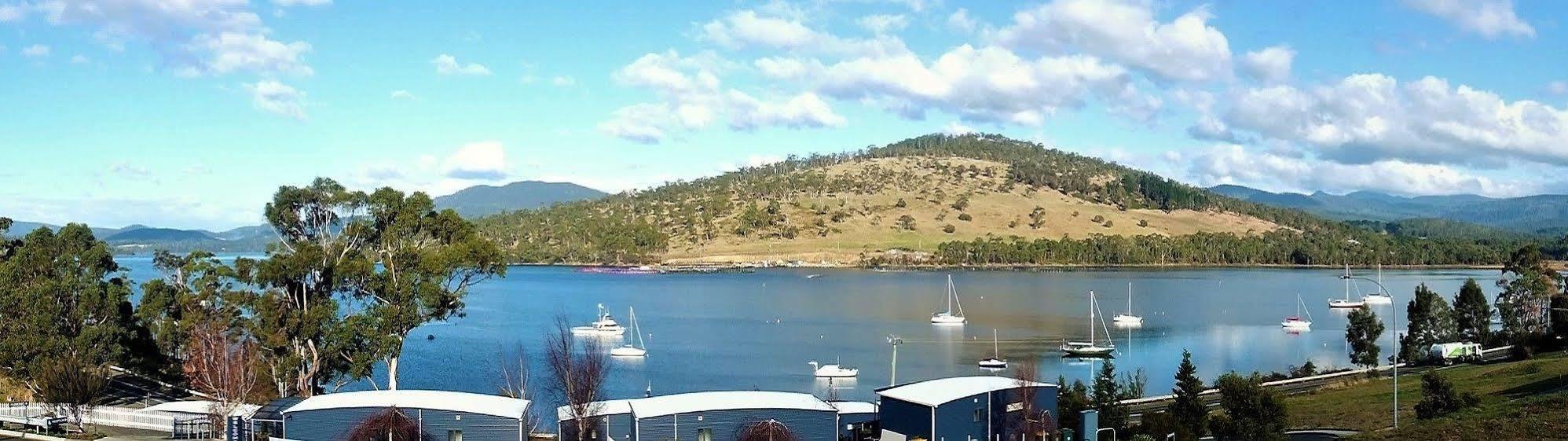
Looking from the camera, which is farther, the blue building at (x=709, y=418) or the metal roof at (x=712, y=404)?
the metal roof at (x=712, y=404)

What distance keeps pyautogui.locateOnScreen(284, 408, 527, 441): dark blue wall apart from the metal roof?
225 cm

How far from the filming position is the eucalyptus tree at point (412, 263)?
37094mm

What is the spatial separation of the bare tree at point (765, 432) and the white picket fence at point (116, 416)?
52.1 ft

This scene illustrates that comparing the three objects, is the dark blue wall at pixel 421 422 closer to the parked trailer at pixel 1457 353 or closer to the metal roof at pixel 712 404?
the metal roof at pixel 712 404

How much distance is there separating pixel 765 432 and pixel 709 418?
1.46 metres

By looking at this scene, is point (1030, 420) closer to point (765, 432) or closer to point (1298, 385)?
point (765, 432)

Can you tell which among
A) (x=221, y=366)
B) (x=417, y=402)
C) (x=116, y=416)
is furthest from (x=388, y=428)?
(x=116, y=416)

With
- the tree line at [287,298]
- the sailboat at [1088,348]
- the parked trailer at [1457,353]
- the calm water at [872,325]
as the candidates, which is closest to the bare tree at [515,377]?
the calm water at [872,325]

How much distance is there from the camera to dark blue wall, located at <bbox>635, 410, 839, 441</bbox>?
27.5 m

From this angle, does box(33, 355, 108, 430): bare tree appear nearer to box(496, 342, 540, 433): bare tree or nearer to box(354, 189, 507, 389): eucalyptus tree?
box(354, 189, 507, 389): eucalyptus tree

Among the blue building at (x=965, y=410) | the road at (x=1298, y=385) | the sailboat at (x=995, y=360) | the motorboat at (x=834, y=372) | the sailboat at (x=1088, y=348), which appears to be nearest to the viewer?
the blue building at (x=965, y=410)

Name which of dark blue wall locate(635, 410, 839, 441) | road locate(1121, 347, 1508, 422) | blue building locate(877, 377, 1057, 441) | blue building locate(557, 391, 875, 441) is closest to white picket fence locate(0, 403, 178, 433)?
blue building locate(557, 391, 875, 441)

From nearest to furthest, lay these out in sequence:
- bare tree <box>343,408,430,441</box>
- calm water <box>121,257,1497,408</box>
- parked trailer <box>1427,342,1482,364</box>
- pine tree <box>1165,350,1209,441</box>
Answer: bare tree <box>343,408,430,441</box> → pine tree <box>1165,350,1209,441</box> → parked trailer <box>1427,342,1482,364</box> → calm water <box>121,257,1497,408</box>

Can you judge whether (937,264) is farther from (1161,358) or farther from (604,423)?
(604,423)
